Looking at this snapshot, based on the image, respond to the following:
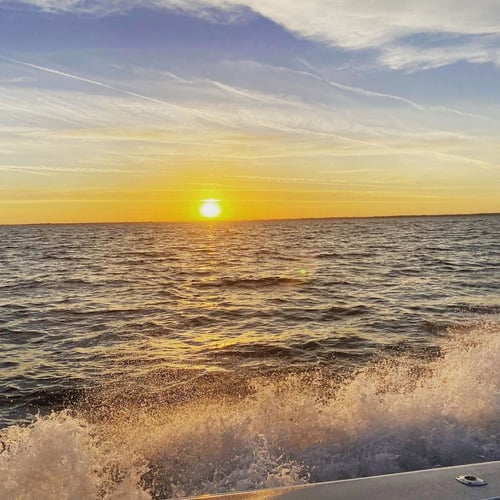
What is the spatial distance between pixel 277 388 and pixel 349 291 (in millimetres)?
11933

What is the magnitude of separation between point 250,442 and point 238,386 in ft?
10.4

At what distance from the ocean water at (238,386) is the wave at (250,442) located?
0.02 m

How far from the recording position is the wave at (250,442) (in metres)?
5.49

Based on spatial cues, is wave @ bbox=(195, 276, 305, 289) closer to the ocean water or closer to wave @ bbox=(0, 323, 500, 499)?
the ocean water

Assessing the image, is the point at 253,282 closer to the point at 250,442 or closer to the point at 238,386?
the point at 238,386

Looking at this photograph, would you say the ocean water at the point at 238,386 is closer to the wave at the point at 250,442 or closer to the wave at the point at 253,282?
the wave at the point at 250,442

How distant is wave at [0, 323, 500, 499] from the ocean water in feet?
0.07

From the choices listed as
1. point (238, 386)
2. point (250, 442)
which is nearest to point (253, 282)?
point (238, 386)

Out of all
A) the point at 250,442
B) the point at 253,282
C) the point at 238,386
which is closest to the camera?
the point at 250,442

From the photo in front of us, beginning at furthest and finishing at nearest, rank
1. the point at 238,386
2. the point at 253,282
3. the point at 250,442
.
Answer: the point at 253,282 → the point at 238,386 → the point at 250,442

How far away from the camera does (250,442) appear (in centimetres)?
630

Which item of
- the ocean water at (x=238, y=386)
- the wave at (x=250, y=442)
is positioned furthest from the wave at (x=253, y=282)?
the wave at (x=250, y=442)

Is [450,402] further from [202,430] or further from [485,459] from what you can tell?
[202,430]

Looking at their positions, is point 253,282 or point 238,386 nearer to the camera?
point 238,386
